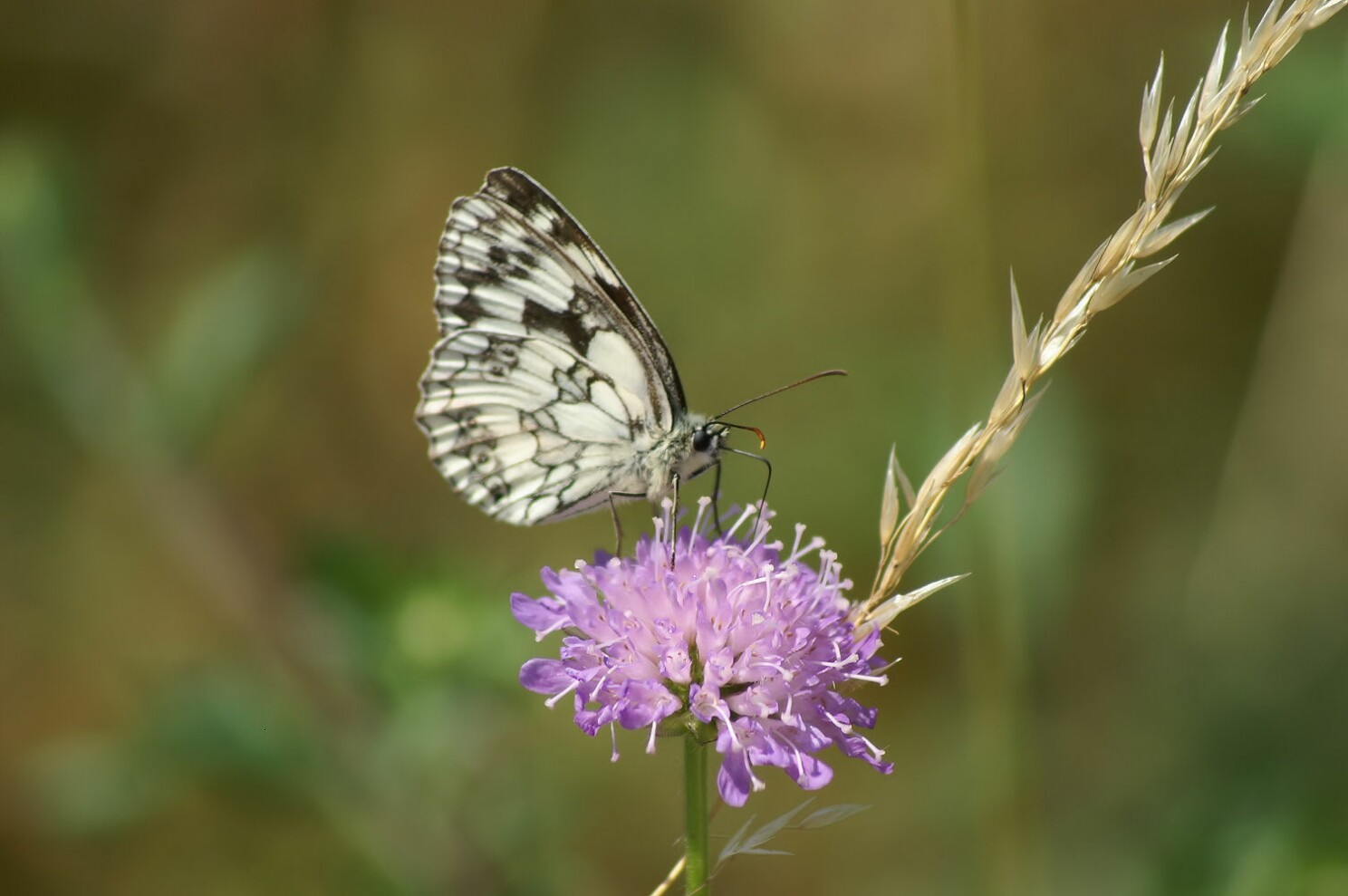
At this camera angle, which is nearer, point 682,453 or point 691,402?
point 682,453

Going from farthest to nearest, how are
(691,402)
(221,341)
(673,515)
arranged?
(691,402)
(221,341)
(673,515)

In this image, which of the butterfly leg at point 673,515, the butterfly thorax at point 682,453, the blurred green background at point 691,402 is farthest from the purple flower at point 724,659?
the blurred green background at point 691,402

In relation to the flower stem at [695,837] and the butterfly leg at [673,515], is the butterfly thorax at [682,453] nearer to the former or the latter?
the butterfly leg at [673,515]

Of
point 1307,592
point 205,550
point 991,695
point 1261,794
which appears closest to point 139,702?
point 205,550

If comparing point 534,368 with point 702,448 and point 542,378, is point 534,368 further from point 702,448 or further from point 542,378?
point 702,448

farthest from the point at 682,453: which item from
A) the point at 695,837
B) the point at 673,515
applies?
the point at 695,837

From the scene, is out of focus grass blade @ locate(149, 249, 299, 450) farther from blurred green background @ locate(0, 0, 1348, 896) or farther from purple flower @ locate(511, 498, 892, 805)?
purple flower @ locate(511, 498, 892, 805)
